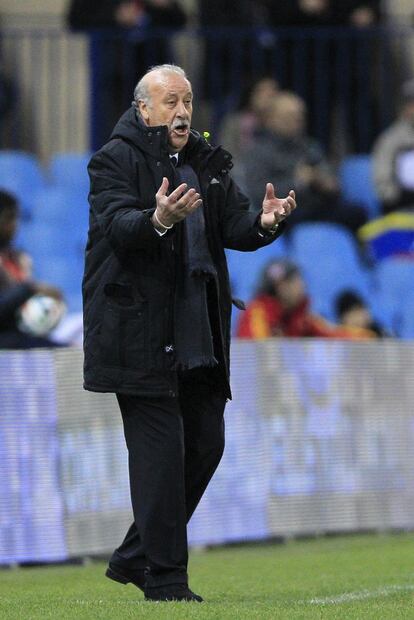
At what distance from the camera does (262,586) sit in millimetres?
8289

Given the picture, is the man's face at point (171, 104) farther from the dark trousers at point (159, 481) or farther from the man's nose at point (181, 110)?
the dark trousers at point (159, 481)

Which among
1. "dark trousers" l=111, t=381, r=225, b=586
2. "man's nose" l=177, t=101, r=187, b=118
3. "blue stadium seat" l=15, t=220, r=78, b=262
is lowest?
"dark trousers" l=111, t=381, r=225, b=586

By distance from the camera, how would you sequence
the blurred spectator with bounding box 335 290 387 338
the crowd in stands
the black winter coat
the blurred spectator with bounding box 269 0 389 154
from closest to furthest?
the black winter coat → the blurred spectator with bounding box 335 290 387 338 → the crowd in stands → the blurred spectator with bounding box 269 0 389 154

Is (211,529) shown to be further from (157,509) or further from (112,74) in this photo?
A: (112,74)

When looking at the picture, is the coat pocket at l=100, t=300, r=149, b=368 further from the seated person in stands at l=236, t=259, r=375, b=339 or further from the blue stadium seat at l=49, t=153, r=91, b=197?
the blue stadium seat at l=49, t=153, r=91, b=197

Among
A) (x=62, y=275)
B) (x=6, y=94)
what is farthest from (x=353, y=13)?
(x=62, y=275)

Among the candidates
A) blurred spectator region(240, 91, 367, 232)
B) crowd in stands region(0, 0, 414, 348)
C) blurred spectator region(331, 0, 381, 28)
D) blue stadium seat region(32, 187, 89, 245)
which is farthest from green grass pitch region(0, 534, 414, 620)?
blurred spectator region(331, 0, 381, 28)

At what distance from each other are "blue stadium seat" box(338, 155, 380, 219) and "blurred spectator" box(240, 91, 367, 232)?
46cm

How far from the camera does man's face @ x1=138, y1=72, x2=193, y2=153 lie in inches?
276

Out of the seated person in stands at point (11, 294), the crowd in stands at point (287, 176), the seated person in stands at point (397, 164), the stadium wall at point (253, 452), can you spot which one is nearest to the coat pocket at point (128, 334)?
the stadium wall at point (253, 452)

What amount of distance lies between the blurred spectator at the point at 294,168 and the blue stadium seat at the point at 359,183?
0.46 metres

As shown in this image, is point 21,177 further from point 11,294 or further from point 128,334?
point 128,334

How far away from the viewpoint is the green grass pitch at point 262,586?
6656mm

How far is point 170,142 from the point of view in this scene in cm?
705
